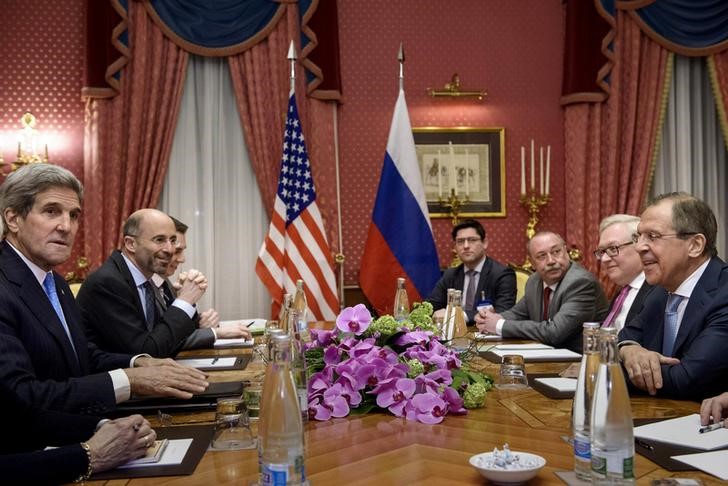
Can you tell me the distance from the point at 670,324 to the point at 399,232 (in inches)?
115

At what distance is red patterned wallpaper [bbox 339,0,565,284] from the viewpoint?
18.9 ft

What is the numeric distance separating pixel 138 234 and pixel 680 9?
486 centimetres

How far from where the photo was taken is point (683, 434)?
1.55m

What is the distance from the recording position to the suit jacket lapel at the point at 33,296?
2018mm

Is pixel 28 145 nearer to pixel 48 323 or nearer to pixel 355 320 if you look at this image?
pixel 48 323

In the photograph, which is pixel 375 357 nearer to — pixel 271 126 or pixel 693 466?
pixel 693 466

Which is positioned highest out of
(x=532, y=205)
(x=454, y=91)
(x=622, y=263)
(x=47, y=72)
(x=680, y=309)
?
(x=47, y=72)

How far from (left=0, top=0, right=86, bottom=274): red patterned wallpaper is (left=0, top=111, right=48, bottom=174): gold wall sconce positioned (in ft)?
0.30

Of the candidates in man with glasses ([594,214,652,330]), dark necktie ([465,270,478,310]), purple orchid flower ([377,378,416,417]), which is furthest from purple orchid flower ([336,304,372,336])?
dark necktie ([465,270,478,310])

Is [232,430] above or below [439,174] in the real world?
below

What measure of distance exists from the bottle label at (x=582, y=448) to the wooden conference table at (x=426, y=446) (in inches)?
2.5

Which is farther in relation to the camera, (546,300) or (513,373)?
(546,300)

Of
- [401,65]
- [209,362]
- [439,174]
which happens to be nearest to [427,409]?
[209,362]

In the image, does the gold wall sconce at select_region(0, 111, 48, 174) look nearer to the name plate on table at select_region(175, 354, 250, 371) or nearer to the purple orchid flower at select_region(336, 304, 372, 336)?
the name plate on table at select_region(175, 354, 250, 371)
